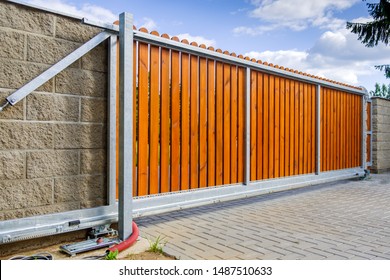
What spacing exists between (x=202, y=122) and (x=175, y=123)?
20.8 inches

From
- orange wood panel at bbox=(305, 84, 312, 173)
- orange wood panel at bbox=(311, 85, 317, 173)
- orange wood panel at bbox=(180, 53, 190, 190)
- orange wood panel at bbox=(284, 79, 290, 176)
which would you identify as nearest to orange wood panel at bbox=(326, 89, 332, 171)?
orange wood panel at bbox=(311, 85, 317, 173)

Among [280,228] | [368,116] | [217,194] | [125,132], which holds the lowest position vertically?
[280,228]

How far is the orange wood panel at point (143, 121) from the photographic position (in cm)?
394

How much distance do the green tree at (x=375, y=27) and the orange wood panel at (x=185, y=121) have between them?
13.7 meters

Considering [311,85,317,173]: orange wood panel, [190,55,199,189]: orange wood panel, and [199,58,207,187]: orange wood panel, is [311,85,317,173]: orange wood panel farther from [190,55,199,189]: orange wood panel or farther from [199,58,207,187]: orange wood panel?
[190,55,199,189]: orange wood panel

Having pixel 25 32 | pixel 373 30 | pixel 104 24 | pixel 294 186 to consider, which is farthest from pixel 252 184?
pixel 373 30

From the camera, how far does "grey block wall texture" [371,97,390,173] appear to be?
9.40 meters

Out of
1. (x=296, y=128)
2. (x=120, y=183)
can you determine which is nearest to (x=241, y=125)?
(x=296, y=128)

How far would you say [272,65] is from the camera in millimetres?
6000

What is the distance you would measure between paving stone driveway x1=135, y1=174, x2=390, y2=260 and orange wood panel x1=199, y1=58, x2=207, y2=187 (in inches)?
20.8

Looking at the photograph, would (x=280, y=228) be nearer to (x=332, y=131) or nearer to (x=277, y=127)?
(x=277, y=127)

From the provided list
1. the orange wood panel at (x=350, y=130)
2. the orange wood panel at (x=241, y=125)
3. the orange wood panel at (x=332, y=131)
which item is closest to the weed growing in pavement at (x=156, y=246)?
the orange wood panel at (x=241, y=125)

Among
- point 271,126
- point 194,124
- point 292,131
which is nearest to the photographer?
point 194,124

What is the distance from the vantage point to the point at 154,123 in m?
4.11
